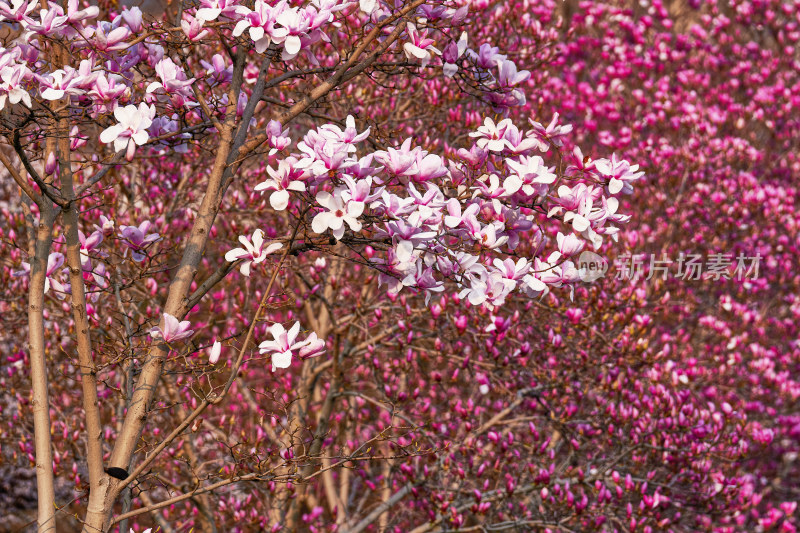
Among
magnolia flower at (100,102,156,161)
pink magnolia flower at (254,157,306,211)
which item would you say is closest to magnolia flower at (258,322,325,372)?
pink magnolia flower at (254,157,306,211)

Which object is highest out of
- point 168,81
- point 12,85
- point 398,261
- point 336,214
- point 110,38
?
point 110,38

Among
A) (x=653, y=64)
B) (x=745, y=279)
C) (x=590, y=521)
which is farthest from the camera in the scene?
(x=653, y=64)

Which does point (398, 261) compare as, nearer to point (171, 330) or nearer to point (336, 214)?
point (336, 214)

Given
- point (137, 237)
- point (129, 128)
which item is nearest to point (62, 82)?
point (129, 128)

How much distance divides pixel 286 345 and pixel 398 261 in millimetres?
477

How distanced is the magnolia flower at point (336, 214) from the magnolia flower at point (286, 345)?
35 centimetres

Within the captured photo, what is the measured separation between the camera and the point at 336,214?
8.03 feet

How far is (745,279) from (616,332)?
125 inches

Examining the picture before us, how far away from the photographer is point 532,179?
8.82ft

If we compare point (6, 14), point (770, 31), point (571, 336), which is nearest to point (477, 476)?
point (571, 336)

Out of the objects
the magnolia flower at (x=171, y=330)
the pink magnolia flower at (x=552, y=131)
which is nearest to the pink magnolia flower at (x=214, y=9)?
the magnolia flower at (x=171, y=330)

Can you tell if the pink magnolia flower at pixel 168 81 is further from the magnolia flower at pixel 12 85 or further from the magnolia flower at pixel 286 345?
the magnolia flower at pixel 286 345

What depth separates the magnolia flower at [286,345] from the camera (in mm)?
2521

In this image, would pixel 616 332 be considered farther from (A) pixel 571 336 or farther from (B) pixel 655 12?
(B) pixel 655 12
